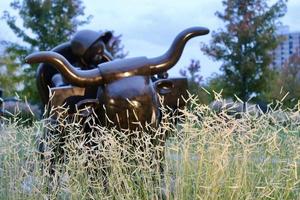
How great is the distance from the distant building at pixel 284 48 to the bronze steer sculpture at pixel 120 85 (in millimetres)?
15007

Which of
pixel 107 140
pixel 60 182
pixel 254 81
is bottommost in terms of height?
pixel 254 81

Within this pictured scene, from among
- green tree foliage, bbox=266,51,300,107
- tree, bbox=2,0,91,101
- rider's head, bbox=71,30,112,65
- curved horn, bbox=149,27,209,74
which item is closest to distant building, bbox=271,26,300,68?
green tree foliage, bbox=266,51,300,107

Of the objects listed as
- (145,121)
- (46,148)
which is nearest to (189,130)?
A: (145,121)

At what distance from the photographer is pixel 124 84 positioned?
2.99 meters

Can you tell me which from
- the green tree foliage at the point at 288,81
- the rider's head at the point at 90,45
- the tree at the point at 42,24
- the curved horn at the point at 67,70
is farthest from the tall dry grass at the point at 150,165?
the tree at the point at 42,24

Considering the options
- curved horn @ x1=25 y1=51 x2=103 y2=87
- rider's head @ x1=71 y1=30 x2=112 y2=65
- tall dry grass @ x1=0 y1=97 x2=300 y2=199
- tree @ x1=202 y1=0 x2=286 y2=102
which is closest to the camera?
tall dry grass @ x1=0 y1=97 x2=300 y2=199

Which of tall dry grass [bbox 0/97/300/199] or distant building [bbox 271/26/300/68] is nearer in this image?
tall dry grass [bbox 0/97/300/199]

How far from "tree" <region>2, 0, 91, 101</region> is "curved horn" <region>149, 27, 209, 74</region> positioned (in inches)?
532

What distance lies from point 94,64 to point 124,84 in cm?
64

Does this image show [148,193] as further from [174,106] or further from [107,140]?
[174,106]

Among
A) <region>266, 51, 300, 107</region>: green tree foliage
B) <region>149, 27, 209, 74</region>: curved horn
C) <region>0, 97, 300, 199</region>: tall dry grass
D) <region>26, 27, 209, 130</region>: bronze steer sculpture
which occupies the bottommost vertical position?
<region>266, 51, 300, 107</region>: green tree foliage

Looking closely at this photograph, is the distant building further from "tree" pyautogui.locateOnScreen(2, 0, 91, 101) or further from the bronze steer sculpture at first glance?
the bronze steer sculpture

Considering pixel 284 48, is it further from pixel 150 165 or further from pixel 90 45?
pixel 150 165

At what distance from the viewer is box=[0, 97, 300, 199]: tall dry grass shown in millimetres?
2707
